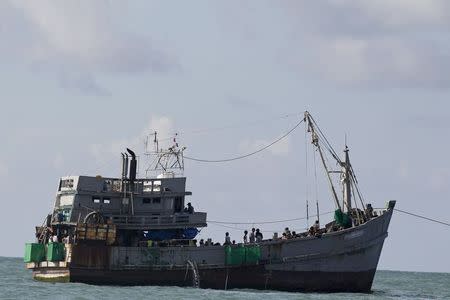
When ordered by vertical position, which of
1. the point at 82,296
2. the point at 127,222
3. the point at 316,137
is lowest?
the point at 82,296

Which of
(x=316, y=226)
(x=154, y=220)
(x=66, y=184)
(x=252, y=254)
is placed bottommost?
(x=252, y=254)

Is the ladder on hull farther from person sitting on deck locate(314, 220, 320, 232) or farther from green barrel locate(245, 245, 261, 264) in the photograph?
person sitting on deck locate(314, 220, 320, 232)

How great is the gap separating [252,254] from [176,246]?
15.3 ft

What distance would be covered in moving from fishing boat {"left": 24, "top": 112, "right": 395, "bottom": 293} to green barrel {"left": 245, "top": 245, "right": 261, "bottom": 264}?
0.06 metres

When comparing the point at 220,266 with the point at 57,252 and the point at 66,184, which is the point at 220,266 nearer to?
the point at 57,252

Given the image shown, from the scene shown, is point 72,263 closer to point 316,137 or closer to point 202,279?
point 202,279

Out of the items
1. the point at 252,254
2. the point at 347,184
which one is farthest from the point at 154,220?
the point at 347,184

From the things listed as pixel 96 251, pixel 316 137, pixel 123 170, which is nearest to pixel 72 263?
pixel 96 251

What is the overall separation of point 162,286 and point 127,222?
476cm

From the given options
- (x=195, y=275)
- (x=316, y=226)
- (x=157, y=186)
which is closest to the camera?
(x=195, y=275)

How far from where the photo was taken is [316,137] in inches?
3066

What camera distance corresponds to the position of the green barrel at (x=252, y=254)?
74.3 meters

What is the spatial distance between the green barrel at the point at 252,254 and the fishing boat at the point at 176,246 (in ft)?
Answer: 0.20

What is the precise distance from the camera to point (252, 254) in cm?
7444
